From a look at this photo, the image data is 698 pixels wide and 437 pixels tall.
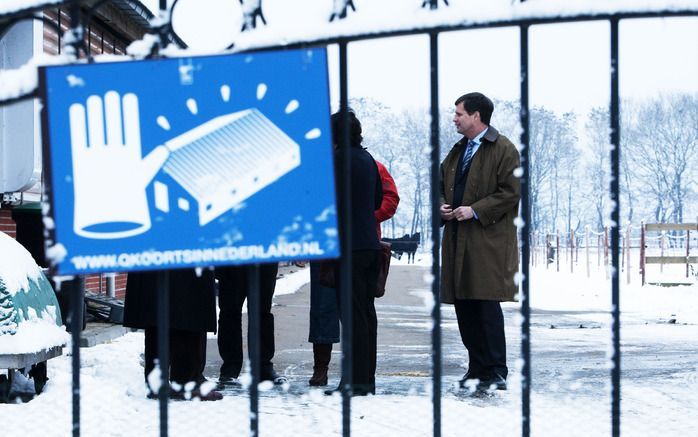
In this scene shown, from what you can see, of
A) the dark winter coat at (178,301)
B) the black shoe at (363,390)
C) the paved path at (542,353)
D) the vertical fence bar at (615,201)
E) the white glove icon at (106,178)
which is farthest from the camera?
the paved path at (542,353)

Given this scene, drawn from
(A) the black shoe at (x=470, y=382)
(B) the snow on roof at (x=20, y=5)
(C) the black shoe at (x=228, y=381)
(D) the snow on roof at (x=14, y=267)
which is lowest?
(C) the black shoe at (x=228, y=381)

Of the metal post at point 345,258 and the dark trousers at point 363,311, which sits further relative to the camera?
the dark trousers at point 363,311

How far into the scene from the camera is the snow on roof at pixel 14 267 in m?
5.16

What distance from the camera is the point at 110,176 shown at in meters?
2.81

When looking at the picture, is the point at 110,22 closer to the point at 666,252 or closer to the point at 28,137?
the point at 28,137

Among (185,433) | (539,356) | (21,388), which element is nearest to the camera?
(185,433)

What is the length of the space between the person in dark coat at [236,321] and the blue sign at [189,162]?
3.51 m

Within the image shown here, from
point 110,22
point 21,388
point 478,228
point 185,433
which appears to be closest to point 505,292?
point 478,228

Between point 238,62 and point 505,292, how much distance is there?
3.64 metres

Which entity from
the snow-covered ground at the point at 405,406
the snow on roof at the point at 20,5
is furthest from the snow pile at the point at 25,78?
the snow-covered ground at the point at 405,406

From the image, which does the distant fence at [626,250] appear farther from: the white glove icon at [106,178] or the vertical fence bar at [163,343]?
the white glove icon at [106,178]

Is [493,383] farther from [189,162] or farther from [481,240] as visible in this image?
[189,162]

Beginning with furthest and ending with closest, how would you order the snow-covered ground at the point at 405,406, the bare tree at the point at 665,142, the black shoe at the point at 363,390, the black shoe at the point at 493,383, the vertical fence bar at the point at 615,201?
the bare tree at the point at 665,142 → the black shoe at the point at 493,383 → the black shoe at the point at 363,390 → the snow-covered ground at the point at 405,406 → the vertical fence bar at the point at 615,201

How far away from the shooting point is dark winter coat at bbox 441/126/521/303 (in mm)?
6141
